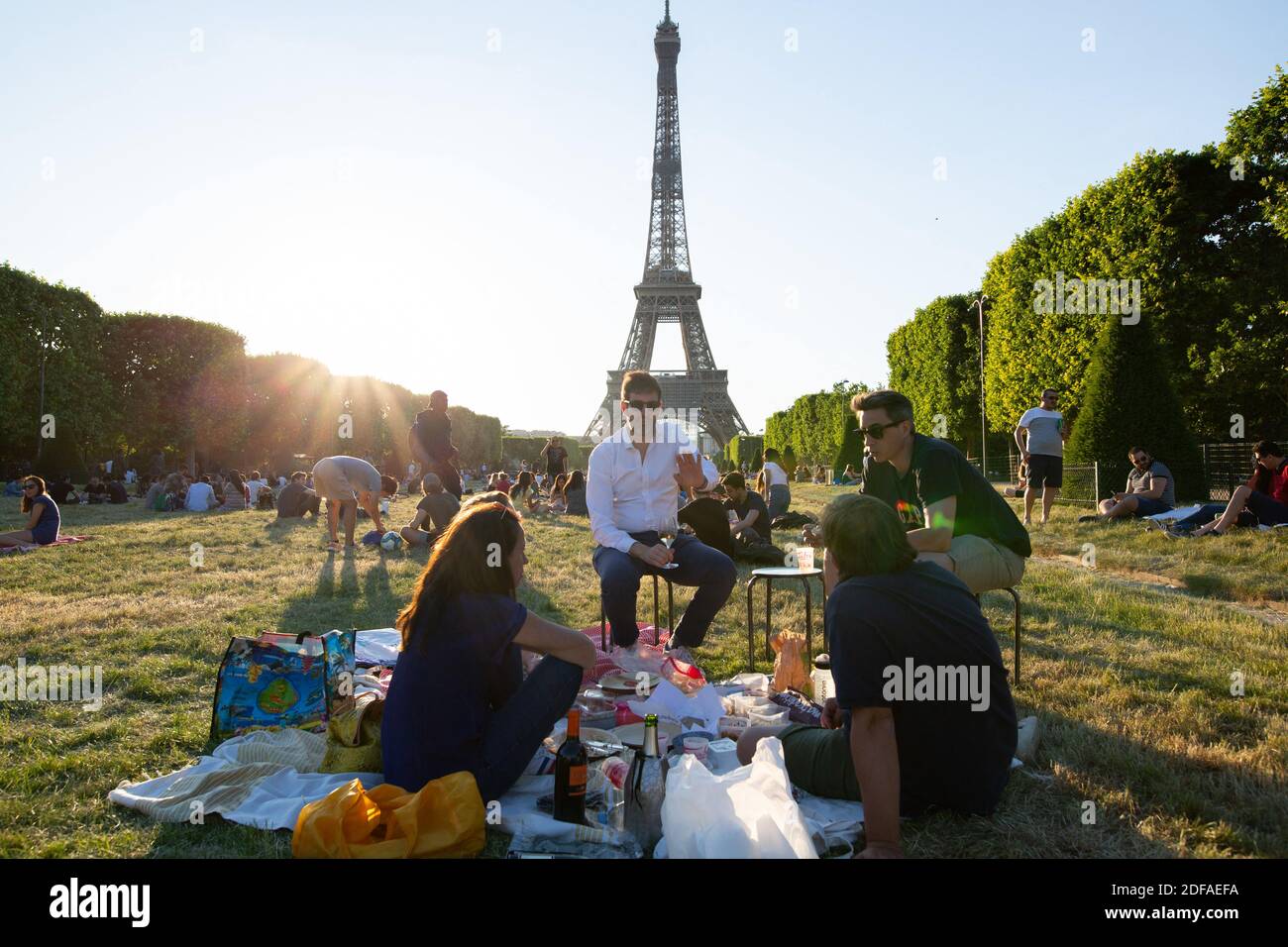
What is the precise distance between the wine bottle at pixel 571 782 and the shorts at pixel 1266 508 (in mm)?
10678

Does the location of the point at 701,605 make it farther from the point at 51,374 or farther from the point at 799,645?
the point at 51,374

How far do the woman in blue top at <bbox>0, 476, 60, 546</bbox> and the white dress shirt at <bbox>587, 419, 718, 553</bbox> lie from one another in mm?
9715

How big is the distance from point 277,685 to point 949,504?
3.71m

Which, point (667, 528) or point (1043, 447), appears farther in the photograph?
point (1043, 447)

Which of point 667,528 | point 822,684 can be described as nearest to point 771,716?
point 822,684

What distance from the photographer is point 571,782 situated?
10.2 ft

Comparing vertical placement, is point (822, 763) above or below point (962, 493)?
below

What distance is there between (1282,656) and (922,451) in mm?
2952

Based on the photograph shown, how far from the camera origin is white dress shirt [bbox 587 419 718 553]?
5793 millimetres

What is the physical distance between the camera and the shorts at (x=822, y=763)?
318 cm

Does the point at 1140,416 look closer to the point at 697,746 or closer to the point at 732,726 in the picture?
the point at 732,726

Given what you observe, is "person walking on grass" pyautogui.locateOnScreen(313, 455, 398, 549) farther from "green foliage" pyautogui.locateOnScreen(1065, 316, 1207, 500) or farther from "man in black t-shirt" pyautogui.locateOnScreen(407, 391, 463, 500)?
"green foliage" pyautogui.locateOnScreen(1065, 316, 1207, 500)
